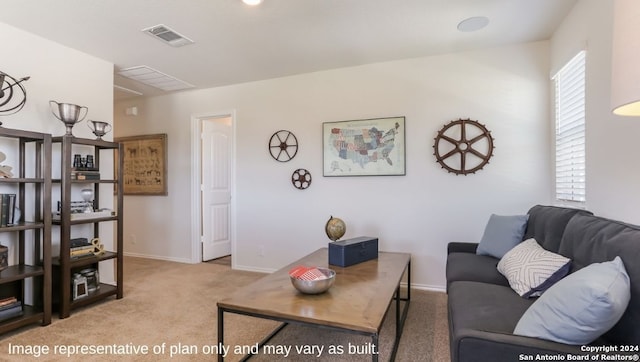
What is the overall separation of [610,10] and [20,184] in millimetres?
4326

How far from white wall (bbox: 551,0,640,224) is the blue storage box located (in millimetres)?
1521

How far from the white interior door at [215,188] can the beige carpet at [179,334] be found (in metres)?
1.47

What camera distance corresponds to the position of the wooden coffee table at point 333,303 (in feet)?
4.74

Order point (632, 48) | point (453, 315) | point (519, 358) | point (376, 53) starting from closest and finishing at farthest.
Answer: point (632, 48) < point (519, 358) < point (453, 315) < point (376, 53)

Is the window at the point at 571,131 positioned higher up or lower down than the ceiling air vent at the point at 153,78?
lower down

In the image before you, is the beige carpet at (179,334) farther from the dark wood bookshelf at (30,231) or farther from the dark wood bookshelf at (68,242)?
the dark wood bookshelf at (30,231)

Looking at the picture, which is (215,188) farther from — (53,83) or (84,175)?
(53,83)

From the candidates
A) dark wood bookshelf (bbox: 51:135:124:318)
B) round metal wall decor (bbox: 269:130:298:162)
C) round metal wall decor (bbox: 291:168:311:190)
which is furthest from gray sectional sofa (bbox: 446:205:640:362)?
dark wood bookshelf (bbox: 51:135:124:318)

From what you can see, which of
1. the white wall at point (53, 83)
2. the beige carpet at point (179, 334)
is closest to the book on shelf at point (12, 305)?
the beige carpet at point (179, 334)

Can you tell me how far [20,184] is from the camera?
261cm

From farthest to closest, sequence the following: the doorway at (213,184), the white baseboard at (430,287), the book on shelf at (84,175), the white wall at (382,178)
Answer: the doorway at (213,184)
the white baseboard at (430,287)
the white wall at (382,178)
the book on shelf at (84,175)

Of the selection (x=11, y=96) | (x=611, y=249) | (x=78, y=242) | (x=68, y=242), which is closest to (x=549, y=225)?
(x=611, y=249)

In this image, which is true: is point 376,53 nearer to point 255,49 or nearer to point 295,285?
point 255,49

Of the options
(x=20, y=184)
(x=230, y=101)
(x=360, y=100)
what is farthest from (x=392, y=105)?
(x=20, y=184)
